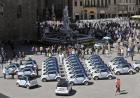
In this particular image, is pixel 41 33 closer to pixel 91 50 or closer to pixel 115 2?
pixel 91 50

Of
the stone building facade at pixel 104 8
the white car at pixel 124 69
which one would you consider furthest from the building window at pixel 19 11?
the stone building facade at pixel 104 8

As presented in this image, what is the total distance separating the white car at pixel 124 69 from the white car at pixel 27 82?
9022mm

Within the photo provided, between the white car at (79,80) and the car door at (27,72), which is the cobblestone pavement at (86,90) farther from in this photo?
the car door at (27,72)

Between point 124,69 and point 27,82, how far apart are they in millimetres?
10530

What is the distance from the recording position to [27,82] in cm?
4641

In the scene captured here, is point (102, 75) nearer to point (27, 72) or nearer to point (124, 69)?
point (124, 69)

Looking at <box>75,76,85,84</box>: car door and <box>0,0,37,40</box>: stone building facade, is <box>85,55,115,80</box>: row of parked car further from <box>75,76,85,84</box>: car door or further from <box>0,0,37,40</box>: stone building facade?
<box>0,0,37,40</box>: stone building facade

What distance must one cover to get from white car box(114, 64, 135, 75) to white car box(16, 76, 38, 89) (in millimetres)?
9022

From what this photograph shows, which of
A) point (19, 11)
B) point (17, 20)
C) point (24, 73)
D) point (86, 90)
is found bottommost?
point (86, 90)

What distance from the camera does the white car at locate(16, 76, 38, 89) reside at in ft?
152

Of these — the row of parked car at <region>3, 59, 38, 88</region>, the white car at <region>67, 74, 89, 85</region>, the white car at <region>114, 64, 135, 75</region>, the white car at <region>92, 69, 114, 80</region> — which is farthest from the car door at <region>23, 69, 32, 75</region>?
the white car at <region>114, 64, 135, 75</region>

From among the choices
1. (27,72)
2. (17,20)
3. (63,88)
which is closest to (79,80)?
(63,88)

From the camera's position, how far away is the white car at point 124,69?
5173cm

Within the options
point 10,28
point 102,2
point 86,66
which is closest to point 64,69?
point 86,66
